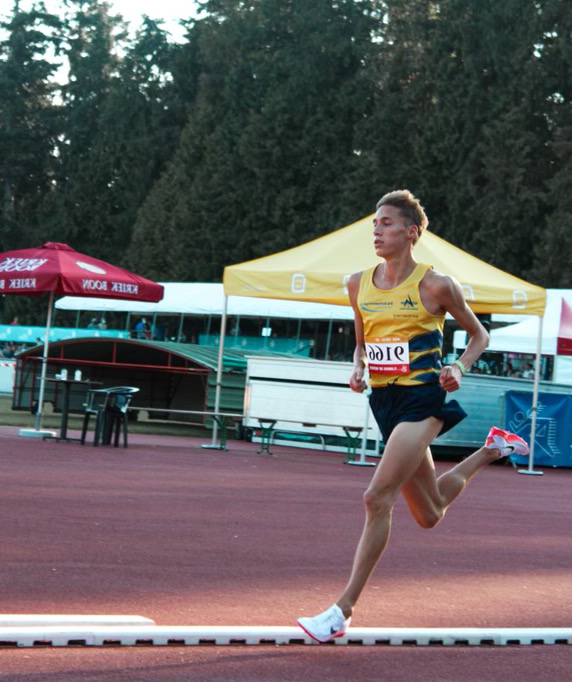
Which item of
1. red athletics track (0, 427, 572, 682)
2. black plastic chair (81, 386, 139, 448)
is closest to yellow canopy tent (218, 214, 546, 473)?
black plastic chair (81, 386, 139, 448)

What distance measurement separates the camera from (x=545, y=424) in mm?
21094

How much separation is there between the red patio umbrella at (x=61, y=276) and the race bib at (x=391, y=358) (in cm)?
1313

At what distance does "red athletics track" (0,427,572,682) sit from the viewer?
5223 mm

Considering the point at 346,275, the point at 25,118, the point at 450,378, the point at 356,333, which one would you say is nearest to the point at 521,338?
the point at 346,275

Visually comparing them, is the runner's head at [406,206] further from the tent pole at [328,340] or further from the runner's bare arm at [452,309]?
the tent pole at [328,340]

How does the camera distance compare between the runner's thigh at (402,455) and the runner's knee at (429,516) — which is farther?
the runner's knee at (429,516)

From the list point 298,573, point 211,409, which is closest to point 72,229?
point 211,409

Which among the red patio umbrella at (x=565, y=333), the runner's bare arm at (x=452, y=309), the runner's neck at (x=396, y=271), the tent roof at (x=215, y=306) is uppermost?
the runner's neck at (x=396, y=271)

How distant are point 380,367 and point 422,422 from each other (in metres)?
0.31

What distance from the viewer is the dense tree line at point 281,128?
50938 mm

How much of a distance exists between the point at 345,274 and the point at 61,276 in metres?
4.04

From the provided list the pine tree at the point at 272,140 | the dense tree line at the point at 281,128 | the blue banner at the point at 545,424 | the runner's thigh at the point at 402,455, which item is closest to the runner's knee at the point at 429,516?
the runner's thigh at the point at 402,455

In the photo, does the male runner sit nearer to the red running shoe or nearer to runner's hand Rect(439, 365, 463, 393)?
runner's hand Rect(439, 365, 463, 393)

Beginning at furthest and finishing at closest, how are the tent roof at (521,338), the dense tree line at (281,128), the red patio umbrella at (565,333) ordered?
the dense tree line at (281,128)
the tent roof at (521,338)
the red patio umbrella at (565,333)
